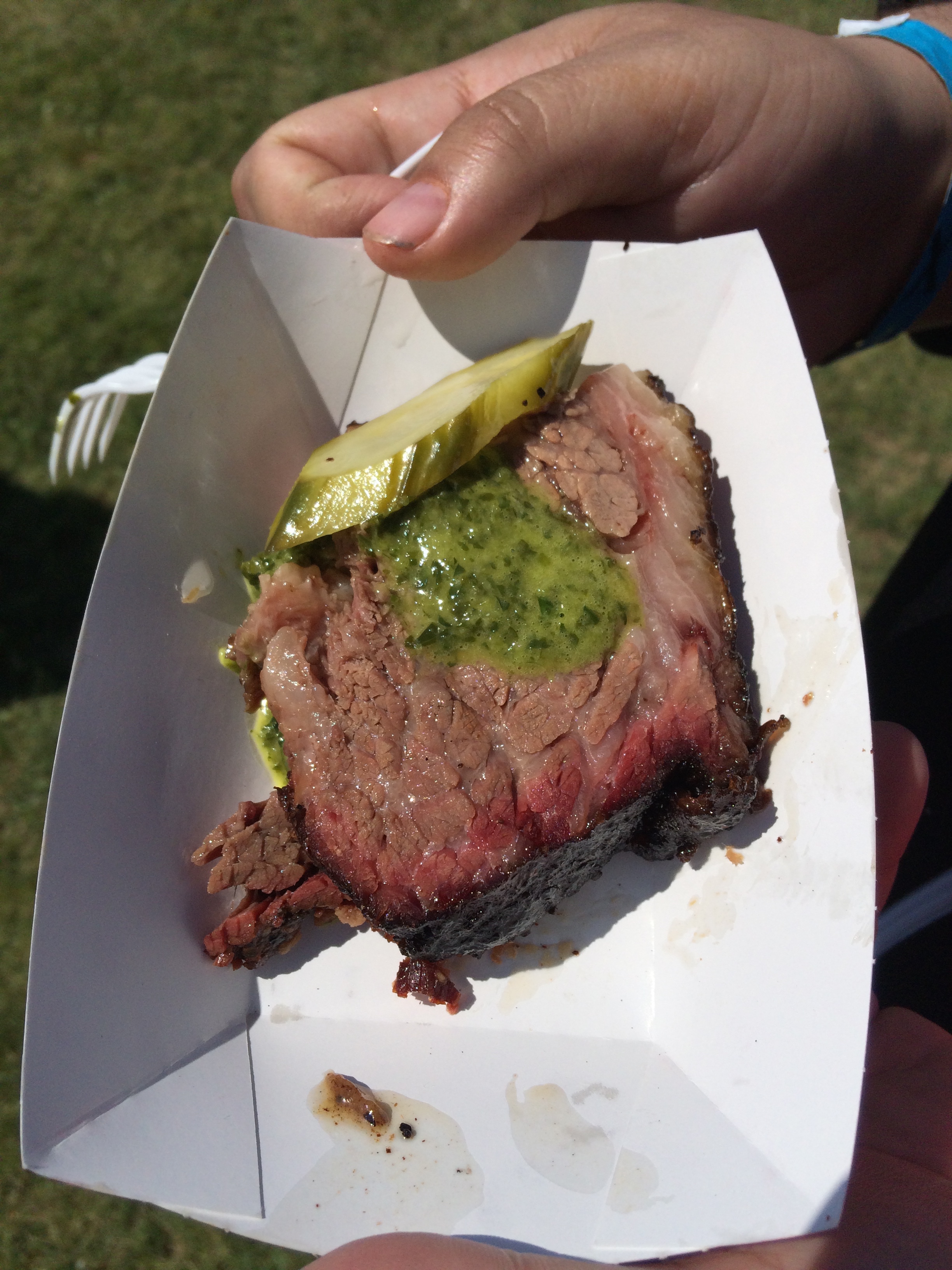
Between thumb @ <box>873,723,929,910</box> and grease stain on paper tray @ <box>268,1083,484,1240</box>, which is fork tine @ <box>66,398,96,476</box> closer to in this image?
grease stain on paper tray @ <box>268,1083,484,1240</box>

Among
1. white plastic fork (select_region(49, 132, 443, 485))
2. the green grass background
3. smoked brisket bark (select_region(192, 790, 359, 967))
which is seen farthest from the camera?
the green grass background

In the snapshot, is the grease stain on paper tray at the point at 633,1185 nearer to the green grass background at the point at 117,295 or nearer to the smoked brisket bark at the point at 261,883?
the smoked brisket bark at the point at 261,883

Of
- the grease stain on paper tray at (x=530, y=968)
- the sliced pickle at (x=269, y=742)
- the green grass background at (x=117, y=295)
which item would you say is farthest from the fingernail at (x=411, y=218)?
the green grass background at (x=117, y=295)

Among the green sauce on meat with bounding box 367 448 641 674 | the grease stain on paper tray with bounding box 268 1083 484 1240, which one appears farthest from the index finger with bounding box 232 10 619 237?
the grease stain on paper tray with bounding box 268 1083 484 1240

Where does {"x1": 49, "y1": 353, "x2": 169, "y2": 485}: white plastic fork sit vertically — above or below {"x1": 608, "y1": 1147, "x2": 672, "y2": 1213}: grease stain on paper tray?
above

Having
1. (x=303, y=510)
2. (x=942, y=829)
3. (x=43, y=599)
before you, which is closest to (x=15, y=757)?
(x=43, y=599)
